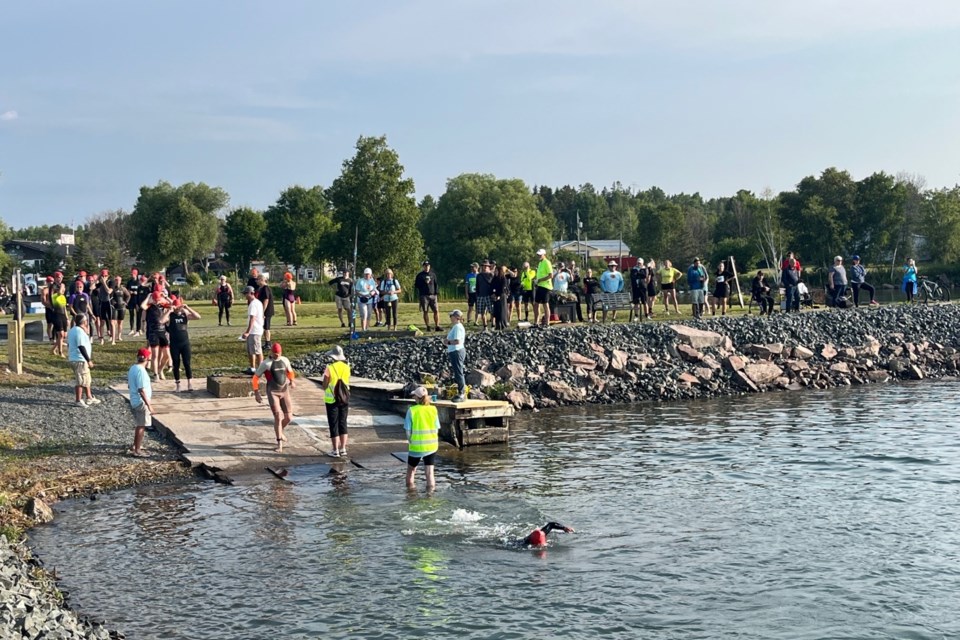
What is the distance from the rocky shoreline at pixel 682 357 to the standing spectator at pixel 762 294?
1.13 m

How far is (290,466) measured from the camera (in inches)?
690

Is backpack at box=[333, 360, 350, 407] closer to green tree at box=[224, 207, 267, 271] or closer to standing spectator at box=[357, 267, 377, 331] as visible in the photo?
standing spectator at box=[357, 267, 377, 331]

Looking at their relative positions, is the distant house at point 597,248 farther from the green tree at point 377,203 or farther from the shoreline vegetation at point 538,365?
the shoreline vegetation at point 538,365

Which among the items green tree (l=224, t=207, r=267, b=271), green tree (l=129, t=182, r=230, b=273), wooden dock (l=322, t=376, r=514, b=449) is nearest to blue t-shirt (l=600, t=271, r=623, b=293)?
wooden dock (l=322, t=376, r=514, b=449)

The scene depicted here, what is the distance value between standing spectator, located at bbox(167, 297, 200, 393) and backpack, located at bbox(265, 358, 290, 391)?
427cm

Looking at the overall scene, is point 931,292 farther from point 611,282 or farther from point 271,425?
point 271,425

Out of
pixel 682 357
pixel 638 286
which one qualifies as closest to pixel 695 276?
pixel 638 286

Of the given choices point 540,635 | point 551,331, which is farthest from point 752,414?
point 540,635

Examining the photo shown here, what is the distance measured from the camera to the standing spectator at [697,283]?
3122cm

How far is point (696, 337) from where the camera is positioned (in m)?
30.0

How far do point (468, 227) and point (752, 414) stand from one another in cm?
5829

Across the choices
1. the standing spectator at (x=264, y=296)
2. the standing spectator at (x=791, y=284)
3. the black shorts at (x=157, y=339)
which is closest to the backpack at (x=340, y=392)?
the black shorts at (x=157, y=339)

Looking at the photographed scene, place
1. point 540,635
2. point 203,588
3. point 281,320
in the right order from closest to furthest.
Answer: point 540,635 → point 203,588 → point 281,320

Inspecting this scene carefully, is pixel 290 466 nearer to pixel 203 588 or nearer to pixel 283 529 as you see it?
pixel 283 529
